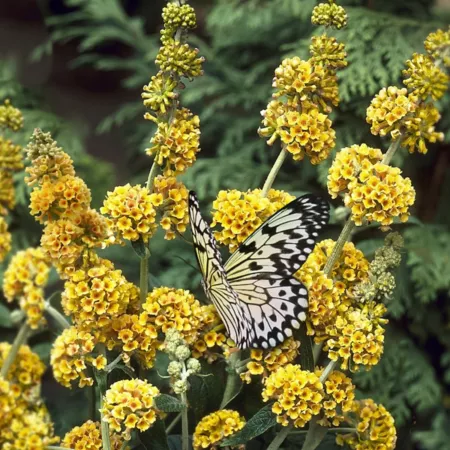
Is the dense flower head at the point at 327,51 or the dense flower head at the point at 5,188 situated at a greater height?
the dense flower head at the point at 5,188

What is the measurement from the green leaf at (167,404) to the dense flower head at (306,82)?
353mm

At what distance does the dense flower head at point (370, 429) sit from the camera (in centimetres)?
86

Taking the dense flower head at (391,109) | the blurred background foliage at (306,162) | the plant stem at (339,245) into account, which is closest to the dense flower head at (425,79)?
the dense flower head at (391,109)

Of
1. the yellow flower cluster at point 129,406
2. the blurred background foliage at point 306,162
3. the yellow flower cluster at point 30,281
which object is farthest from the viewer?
the blurred background foliage at point 306,162

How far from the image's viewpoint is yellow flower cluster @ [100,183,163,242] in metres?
0.81

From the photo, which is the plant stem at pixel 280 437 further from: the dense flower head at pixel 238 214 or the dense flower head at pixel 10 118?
the dense flower head at pixel 10 118

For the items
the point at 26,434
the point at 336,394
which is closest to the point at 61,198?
the point at 26,434

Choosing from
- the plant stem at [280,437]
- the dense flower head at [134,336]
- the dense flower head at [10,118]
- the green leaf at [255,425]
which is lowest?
the plant stem at [280,437]

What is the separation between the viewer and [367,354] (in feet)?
2.61

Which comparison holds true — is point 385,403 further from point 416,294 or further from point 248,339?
point 248,339

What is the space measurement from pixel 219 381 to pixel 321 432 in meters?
0.14

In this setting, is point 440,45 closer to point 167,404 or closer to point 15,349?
point 167,404

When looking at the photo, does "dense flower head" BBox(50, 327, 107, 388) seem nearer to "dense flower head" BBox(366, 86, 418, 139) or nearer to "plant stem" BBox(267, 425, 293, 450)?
"plant stem" BBox(267, 425, 293, 450)

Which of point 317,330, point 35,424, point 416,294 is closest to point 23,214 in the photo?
point 416,294
